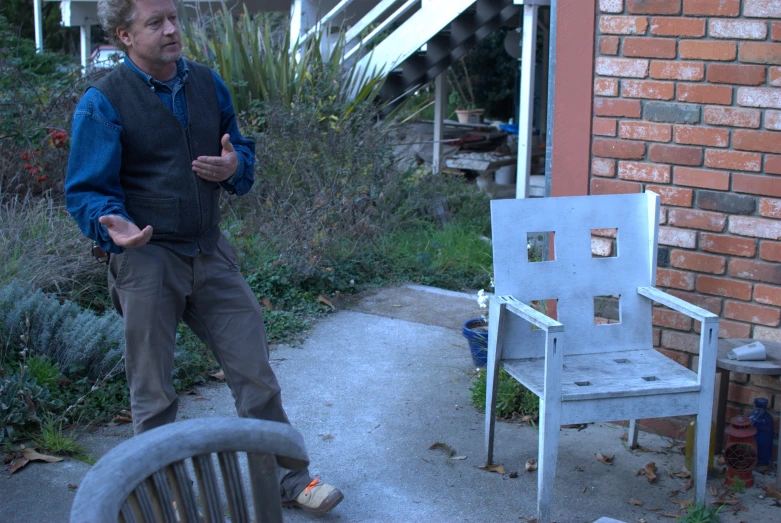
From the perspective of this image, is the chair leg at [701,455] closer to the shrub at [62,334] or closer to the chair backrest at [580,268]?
the chair backrest at [580,268]

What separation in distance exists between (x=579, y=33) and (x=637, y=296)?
1.27m

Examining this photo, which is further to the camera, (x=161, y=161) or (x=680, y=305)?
(x=680, y=305)

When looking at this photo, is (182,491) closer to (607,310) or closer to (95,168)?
(95,168)

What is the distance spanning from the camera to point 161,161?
2.85 metres

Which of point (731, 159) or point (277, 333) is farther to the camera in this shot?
point (277, 333)

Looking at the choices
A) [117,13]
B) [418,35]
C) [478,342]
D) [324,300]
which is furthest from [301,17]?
[117,13]

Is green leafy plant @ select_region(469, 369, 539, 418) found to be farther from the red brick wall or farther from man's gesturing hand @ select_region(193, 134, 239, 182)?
man's gesturing hand @ select_region(193, 134, 239, 182)

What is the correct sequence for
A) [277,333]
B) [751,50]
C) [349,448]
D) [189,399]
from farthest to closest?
[277,333] → [189,399] → [349,448] → [751,50]

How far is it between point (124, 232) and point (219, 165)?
435 mm

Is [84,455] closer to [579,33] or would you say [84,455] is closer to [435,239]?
[579,33]

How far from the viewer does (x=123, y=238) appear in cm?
257

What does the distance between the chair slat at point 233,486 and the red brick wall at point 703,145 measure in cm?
273

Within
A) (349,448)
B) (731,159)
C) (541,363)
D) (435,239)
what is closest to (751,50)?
(731,159)

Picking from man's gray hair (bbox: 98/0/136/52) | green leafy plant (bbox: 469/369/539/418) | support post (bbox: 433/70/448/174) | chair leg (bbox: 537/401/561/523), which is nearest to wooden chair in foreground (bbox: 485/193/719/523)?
chair leg (bbox: 537/401/561/523)
